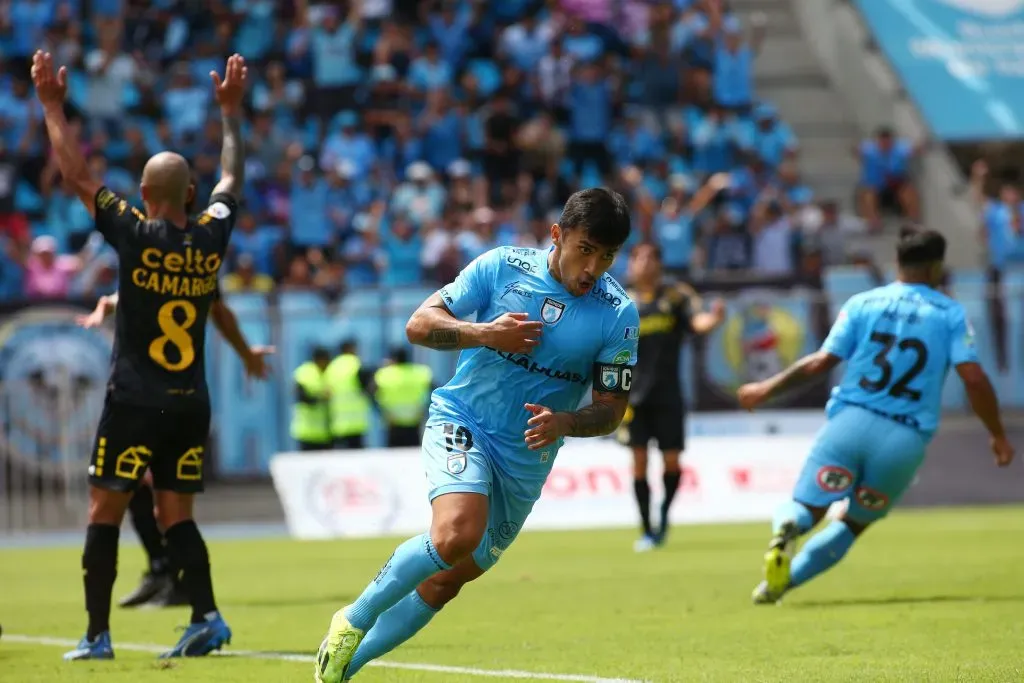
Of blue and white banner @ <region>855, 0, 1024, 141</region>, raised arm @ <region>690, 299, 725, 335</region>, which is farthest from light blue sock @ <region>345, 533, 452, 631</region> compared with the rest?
blue and white banner @ <region>855, 0, 1024, 141</region>

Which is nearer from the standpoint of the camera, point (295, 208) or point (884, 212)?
point (295, 208)

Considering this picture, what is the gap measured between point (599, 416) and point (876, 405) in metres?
4.22

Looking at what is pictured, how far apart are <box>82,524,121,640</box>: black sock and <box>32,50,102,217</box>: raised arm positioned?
172 centimetres

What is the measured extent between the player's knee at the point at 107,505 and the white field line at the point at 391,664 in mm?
797

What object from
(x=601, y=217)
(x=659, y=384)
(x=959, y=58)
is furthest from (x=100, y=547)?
(x=959, y=58)

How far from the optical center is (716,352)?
22094mm

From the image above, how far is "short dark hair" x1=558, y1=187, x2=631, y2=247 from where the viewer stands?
23.0 feet

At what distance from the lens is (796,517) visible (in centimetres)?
1080

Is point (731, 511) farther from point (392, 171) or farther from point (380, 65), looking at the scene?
point (380, 65)

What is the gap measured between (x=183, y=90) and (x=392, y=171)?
3.27m

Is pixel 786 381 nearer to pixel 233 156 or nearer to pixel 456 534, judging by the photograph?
pixel 233 156

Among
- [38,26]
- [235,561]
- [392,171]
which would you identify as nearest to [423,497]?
[235,561]

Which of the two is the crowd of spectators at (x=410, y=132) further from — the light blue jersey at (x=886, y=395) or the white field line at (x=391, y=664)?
the white field line at (x=391, y=664)

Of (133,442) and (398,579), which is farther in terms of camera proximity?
(133,442)
